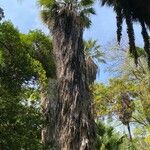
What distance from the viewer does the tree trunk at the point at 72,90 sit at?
16141 mm

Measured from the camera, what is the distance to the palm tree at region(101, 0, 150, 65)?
357 inches

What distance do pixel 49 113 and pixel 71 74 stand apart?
2139 millimetres

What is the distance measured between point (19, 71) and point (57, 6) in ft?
9.82

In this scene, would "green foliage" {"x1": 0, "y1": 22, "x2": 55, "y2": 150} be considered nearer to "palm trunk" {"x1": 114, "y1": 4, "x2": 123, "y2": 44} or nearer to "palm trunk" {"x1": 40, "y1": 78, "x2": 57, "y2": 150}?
"palm trunk" {"x1": 40, "y1": 78, "x2": 57, "y2": 150}

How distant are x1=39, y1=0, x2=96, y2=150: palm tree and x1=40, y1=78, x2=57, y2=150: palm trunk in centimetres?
61

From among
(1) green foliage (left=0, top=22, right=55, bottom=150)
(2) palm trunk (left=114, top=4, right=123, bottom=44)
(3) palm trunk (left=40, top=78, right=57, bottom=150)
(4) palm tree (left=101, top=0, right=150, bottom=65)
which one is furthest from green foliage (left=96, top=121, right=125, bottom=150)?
(2) palm trunk (left=114, top=4, right=123, bottom=44)

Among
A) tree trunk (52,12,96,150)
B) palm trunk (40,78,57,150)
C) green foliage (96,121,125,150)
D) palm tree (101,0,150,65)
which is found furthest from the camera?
green foliage (96,121,125,150)

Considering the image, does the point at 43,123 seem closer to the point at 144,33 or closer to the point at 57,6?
the point at 57,6

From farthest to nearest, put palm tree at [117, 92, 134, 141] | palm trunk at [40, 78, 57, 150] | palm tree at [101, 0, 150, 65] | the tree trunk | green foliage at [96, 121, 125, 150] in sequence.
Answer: palm tree at [117, 92, 134, 141], green foliage at [96, 121, 125, 150], palm trunk at [40, 78, 57, 150], the tree trunk, palm tree at [101, 0, 150, 65]

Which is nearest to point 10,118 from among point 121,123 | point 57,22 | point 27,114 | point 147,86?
point 27,114

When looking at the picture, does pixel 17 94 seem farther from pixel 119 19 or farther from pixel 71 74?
pixel 119 19

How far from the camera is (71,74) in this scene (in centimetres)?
1755

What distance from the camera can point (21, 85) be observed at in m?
19.7

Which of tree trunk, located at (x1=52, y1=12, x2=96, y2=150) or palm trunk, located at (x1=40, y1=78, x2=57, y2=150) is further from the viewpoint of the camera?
palm trunk, located at (x1=40, y1=78, x2=57, y2=150)
